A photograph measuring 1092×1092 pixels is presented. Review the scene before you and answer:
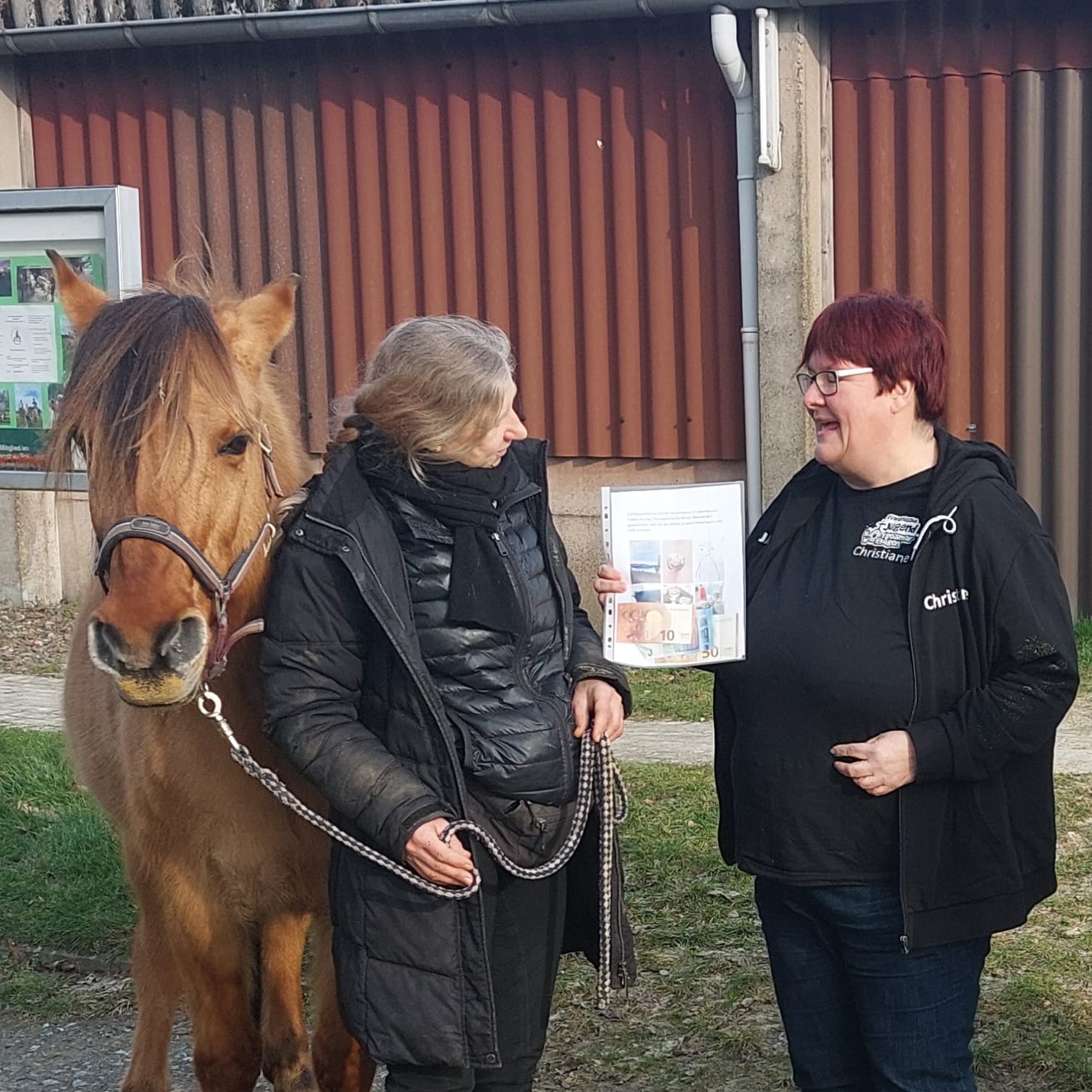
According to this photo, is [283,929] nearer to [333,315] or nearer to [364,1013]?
[364,1013]

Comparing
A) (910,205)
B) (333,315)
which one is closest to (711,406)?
(910,205)

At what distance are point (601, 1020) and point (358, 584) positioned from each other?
87.3 inches

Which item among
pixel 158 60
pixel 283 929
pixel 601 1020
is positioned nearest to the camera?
pixel 283 929

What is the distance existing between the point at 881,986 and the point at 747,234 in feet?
20.1

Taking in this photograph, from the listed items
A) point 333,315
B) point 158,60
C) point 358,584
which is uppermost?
point 158,60

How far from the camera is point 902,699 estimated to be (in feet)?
8.77

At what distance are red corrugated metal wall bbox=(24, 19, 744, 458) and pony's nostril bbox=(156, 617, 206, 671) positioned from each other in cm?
632

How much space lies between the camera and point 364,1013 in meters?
2.76

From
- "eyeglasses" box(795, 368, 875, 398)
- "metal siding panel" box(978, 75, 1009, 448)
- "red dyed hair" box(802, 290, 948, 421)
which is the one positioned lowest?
"eyeglasses" box(795, 368, 875, 398)

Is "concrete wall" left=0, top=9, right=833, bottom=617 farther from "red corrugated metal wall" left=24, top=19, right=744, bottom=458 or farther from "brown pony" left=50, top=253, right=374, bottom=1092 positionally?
"brown pony" left=50, top=253, right=374, bottom=1092

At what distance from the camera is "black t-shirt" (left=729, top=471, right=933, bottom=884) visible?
2699 mm

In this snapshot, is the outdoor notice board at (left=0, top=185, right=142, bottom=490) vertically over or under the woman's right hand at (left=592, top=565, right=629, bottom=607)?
over

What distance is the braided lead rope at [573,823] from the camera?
2.76m

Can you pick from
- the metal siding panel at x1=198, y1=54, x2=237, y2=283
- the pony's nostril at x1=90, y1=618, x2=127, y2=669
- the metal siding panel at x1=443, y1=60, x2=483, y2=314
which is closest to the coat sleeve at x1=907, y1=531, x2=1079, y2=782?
the pony's nostril at x1=90, y1=618, x2=127, y2=669
